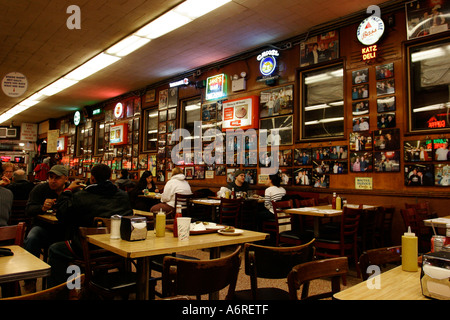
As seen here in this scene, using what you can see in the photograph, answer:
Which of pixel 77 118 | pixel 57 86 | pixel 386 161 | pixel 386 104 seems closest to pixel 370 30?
pixel 386 104

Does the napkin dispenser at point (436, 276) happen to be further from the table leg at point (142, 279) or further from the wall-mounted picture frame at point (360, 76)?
the wall-mounted picture frame at point (360, 76)

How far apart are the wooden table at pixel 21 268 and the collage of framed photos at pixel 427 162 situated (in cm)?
515

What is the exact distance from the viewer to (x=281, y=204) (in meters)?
5.07

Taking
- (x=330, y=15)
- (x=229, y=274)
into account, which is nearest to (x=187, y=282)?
(x=229, y=274)

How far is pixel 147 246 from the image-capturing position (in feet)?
7.25

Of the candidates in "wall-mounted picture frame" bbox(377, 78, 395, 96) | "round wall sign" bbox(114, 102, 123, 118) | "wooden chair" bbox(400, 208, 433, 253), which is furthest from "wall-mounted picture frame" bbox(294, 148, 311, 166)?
"round wall sign" bbox(114, 102, 123, 118)

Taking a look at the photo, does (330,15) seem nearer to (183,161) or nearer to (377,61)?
(377,61)

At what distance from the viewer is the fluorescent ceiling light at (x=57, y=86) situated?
10047 mm

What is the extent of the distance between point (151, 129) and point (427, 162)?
26.0 feet

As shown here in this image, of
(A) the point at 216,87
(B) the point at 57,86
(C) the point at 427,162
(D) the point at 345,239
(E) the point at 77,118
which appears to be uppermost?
(B) the point at 57,86

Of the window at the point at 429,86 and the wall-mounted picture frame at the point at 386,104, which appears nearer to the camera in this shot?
the window at the point at 429,86

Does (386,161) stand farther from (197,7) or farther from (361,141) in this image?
(197,7)

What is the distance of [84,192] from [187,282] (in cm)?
176

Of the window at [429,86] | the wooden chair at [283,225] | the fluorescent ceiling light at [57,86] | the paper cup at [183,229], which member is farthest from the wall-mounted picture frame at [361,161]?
the fluorescent ceiling light at [57,86]
